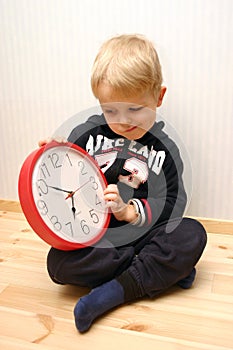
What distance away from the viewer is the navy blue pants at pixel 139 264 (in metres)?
0.91

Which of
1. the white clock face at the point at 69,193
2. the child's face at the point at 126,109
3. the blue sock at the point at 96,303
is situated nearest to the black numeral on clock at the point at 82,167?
the white clock face at the point at 69,193

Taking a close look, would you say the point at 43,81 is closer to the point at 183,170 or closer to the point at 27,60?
the point at 27,60

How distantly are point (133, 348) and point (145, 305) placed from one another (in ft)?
0.45

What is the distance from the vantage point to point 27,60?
1.21 meters

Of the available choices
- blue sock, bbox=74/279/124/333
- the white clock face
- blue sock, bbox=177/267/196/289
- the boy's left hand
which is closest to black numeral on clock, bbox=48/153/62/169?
the white clock face

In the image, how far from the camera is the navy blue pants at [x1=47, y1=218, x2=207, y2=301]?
906 millimetres

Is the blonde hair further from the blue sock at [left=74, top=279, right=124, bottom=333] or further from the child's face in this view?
the blue sock at [left=74, top=279, right=124, bottom=333]

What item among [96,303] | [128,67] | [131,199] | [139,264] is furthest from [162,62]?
[96,303]

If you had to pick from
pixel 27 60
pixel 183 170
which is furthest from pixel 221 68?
pixel 27 60

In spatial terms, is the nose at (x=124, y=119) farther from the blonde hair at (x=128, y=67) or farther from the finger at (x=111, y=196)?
the finger at (x=111, y=196)

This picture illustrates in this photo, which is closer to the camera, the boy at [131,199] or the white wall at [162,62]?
the boy at [131,199]

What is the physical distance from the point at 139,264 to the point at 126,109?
Answer: 319 mm

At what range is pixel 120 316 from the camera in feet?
2.85

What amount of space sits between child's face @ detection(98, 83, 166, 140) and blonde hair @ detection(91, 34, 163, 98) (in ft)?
0.04
